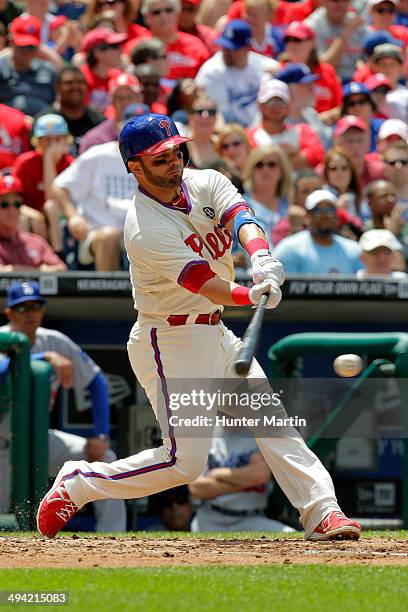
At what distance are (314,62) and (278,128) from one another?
62.5 inches

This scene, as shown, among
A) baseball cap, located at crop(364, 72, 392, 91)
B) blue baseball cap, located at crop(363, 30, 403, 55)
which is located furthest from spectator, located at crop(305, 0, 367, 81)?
baseball cap, located at crop(364, 72, 392, 91)

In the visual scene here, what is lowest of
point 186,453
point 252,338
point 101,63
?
point 186,453

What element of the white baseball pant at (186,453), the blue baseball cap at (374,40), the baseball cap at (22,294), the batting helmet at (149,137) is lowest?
the white baseball pant at (186,453)

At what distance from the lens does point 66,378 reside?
8.12 metres

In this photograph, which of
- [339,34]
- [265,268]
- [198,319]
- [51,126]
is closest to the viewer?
[265,268]

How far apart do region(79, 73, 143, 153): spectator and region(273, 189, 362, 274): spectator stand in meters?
1.65

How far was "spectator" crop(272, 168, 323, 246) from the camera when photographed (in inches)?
376

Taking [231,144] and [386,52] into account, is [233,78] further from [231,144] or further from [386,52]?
[386,52]

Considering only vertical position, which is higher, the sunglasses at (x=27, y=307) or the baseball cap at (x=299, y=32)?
the baseball cap at (x=299, y=32)

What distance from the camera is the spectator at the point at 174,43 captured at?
38.1 ft

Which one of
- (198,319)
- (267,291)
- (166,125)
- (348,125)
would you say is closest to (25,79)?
(348,125)

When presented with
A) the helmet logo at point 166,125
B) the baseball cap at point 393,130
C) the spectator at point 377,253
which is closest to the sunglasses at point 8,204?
the spectator at point 377,253

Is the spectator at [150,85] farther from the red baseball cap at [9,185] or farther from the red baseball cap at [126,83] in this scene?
the red baseball cap at [9,185]

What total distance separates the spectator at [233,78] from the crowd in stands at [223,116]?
12mm
